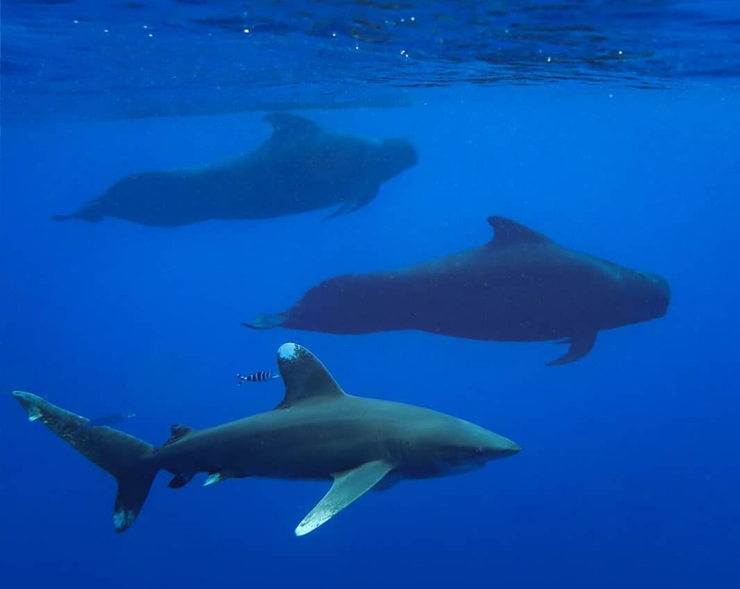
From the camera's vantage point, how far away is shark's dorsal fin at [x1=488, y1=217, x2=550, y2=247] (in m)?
10.9

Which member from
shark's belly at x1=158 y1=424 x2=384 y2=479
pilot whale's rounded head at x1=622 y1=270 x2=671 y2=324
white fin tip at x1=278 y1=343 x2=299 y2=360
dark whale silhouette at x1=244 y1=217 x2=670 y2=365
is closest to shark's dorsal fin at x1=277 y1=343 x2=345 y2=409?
white fin tip at x1=278 y1=343 x2=299 y2=360

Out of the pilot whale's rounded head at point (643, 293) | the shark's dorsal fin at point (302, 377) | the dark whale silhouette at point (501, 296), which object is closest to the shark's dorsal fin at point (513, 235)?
the dark whale silhouette at point (501, 296)

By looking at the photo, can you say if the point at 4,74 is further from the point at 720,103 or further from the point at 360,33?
the point at 720,103

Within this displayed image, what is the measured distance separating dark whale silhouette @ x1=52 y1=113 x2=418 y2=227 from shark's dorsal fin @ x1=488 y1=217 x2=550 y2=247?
6467mm

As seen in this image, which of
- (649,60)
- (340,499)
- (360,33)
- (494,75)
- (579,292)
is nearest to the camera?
(340,499)

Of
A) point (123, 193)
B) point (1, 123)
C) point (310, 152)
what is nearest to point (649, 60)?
point (310, 152)

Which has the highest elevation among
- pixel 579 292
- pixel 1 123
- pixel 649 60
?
pixel 649 60

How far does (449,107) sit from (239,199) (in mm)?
19779

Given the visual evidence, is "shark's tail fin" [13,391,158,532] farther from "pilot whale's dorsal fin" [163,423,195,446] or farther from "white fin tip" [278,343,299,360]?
"white fin tip" [278,343,299,360]

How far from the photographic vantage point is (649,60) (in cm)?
1853

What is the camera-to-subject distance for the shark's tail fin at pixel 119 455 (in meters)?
6.88

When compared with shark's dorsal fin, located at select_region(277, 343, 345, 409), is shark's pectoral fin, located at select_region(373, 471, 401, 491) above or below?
below

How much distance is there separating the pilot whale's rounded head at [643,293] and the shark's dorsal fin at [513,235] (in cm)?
157

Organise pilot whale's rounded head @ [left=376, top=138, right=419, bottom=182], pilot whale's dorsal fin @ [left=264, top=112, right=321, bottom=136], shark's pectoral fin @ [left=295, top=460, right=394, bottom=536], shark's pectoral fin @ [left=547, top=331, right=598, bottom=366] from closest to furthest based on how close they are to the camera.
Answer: shark's pectoral fin @ [left=295, top=460, right=394, bottom=536] → shark's pectoral fin @ [left=547, top=331, right=598, bottom=366] → pilot whale's dorsal fin @ [left=264, top=112, right=321, bottom=136] → pilot whale's rounded head @ [left=376, top=138, right=419, bottom=182]
